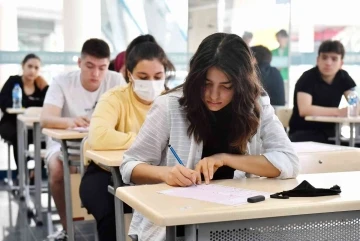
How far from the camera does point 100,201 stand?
8.42 feet

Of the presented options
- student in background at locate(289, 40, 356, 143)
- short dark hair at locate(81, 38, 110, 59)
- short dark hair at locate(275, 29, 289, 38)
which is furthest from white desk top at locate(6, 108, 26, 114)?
short dark hair at locate(275, 29, 289, 38)

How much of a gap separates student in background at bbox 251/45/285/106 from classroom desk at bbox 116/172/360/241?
3781 mm

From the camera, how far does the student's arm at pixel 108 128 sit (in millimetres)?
2578

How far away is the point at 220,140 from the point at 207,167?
8.4 inches

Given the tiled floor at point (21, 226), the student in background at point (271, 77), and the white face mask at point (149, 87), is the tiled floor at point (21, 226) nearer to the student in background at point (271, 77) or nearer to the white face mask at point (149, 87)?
the white face mask at point (149, 87)

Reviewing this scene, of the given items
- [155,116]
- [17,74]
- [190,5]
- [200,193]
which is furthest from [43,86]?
[200,193]

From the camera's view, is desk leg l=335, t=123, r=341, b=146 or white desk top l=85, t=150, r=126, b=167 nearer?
white desk top l=85, t=150, r=126, b=167

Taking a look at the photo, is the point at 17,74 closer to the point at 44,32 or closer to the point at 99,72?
the point at 44,32

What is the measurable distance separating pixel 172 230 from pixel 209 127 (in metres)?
0.55

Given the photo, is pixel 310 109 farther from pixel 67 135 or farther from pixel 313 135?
pixel 67 135

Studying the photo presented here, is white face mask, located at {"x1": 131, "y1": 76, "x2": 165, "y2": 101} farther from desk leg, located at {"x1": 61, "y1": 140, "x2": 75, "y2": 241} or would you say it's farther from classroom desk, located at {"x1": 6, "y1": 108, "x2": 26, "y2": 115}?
classroom desk, located at {"x1": 6, "y1": 108, "x2": 26, "y2": 115}

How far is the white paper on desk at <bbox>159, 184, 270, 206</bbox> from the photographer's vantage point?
4.61 feet

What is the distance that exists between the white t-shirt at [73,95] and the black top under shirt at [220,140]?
6.52ft

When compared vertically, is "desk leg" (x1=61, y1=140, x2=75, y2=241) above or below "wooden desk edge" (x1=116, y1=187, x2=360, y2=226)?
below
